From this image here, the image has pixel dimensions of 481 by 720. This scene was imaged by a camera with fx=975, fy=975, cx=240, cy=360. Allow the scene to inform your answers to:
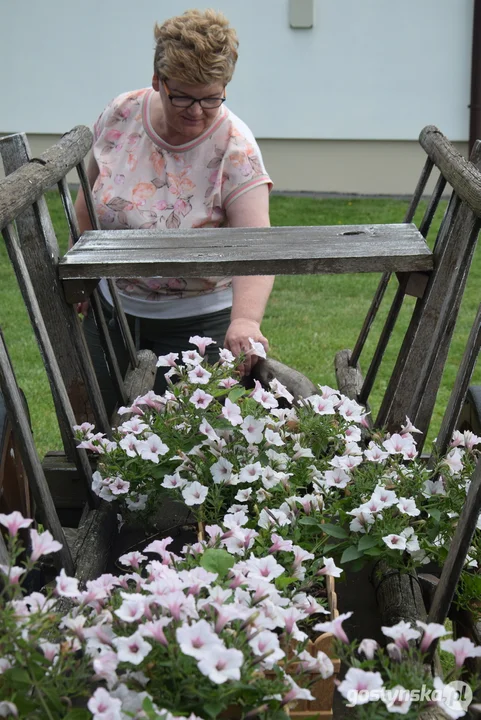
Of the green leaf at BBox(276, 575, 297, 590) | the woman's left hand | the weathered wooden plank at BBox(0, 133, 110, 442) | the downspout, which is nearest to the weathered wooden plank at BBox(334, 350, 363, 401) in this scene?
the woman's left hand

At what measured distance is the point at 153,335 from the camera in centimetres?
339

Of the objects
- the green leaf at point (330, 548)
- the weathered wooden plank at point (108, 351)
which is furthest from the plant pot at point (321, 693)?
the weathered wooden plank at point (108, 351)

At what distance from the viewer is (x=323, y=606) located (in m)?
1.70

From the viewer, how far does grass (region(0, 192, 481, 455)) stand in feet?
18.2

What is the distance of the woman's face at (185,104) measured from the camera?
2.85 metres

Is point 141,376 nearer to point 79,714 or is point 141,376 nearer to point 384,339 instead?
point 384,339

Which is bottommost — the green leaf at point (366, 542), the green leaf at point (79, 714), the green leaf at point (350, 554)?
the green leaf at point (350, 554)

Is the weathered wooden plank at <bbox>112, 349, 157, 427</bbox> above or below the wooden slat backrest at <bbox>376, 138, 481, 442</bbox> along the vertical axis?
below

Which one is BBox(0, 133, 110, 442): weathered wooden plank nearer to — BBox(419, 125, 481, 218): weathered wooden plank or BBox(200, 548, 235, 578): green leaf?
BBox(200, 548, 235, 578): green leaf

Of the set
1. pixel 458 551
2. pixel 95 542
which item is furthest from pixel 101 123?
pixel 458 551

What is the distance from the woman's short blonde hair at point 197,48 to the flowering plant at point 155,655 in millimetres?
1724

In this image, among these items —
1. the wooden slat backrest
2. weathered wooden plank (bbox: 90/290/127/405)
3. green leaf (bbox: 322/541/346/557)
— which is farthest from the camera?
weathered wooden plank (bbox: 90/290/127/405)

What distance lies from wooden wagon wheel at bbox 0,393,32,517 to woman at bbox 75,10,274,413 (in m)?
0.66

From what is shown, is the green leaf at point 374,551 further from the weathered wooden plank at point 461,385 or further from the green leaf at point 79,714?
the green leaf at point 79,714
